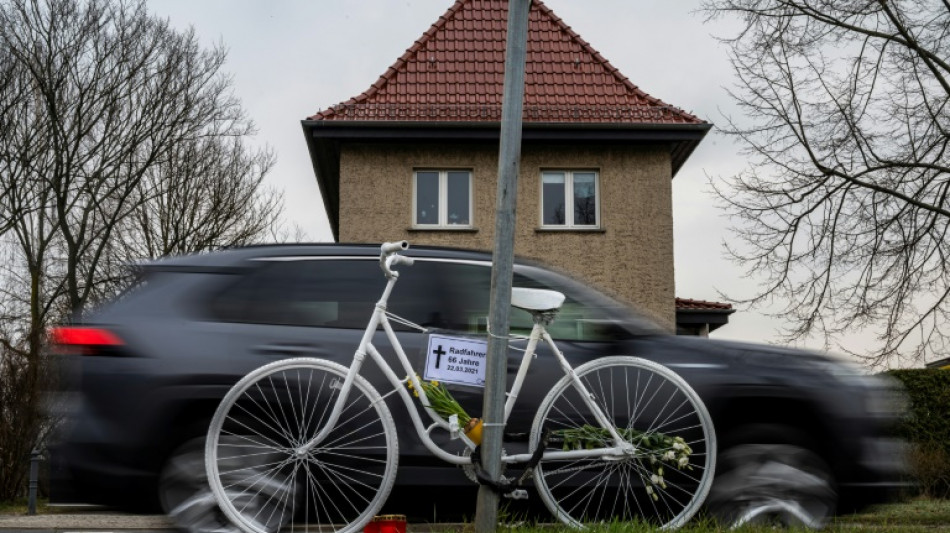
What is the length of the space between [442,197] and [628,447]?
1710 centimetres

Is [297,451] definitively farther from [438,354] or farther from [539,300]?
[539,300]

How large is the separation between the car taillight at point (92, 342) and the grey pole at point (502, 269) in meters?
2.05

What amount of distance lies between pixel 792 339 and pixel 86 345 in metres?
15.8

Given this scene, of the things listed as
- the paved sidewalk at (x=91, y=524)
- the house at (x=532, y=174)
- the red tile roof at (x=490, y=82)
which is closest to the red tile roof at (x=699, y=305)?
the house at (x=532, y=174)

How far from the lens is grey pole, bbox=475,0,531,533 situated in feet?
18.5

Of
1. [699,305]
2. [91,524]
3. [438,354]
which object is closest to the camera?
[438,354]

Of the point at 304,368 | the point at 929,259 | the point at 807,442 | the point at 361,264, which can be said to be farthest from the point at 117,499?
the point at 929,259

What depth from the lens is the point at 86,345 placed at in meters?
6.07

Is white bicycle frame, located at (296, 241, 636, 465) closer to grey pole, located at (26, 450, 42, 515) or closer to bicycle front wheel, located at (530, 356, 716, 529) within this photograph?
bicycle front wheel, located at (530, 356, 716, 529)

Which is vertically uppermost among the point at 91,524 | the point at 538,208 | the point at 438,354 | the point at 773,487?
the point at 538,208

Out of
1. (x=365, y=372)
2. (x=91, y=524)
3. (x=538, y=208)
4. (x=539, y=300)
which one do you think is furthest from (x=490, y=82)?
(x=539, y=300)

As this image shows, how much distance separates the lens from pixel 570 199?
22.9 metres

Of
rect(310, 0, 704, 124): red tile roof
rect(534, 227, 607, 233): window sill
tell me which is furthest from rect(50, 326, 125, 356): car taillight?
rect(534, 227, 607, 233): window sill

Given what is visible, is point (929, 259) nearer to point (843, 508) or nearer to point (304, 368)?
point (843, 508)
